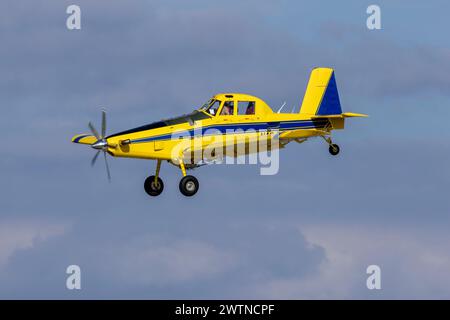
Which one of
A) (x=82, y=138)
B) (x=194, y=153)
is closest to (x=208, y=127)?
(x=194, y=153)

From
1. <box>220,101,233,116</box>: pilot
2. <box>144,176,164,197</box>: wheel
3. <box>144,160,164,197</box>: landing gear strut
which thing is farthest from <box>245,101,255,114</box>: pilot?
<box>144,176,164,197</box>: wheel

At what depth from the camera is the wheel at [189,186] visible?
51312mm

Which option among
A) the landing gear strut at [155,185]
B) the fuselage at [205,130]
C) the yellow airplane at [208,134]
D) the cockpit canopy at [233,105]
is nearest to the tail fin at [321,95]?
the yellow airplane at [208,134]

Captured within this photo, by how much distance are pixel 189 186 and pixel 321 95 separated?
9717mm

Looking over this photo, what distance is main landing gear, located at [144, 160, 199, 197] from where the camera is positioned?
51.3m

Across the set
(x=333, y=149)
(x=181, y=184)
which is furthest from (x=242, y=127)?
(x=333, y=149)

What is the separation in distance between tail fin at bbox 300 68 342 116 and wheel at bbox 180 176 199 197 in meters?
8.26

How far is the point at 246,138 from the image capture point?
53.1m

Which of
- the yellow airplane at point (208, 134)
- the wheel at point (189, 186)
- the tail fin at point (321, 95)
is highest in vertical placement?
the tail fin at point (321, 95)

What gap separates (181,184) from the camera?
51.4 metres

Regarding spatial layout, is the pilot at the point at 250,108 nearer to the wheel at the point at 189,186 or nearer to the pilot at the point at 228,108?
the pilot at the point at 228,108
